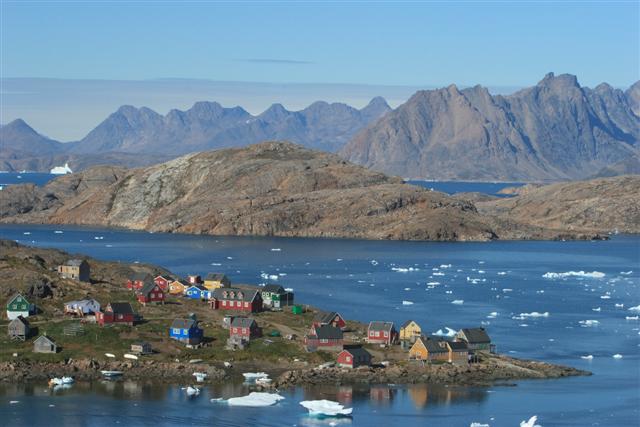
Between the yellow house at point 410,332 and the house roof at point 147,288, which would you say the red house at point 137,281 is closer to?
the house roof at point 147,288

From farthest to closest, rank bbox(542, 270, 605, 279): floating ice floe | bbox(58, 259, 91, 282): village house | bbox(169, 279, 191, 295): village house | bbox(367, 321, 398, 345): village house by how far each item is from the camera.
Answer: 1. bbox(542, 270, 605, 279): floating ice floe
2. bbox(169, 279, 191, 295): village house
3. bbox(58, 259, 91, 282): village house
4. bbox(367, 321, 398, 345): village house

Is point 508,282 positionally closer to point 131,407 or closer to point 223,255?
point 223,255

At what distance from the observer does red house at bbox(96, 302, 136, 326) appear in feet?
301

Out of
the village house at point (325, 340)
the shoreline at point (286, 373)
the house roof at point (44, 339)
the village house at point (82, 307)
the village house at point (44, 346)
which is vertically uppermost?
the village house at point (82, 307)

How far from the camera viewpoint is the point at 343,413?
72062 mm

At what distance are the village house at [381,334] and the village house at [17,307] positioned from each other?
86.3ft

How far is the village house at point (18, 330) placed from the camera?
8769 cm

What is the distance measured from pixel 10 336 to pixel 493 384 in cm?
3456

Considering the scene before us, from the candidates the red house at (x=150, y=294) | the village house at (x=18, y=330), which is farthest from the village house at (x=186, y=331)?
the red house at (x=150, y=294)

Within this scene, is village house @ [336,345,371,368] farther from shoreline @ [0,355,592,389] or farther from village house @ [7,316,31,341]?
Result: village house @ [7,316,31,341]

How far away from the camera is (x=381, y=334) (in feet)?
300

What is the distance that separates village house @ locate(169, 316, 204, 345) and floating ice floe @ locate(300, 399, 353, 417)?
57.6 feet

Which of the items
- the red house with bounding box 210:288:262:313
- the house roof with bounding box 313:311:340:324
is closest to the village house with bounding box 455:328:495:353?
the house roof with bounding box 313:311:340:324

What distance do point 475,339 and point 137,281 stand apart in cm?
3481
